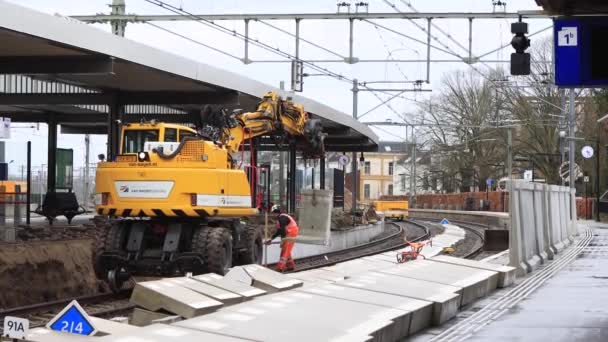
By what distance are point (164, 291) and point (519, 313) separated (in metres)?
5.10

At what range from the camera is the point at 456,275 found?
15.8 meters

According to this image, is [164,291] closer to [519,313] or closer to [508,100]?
[519,313]

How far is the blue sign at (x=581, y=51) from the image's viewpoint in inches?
585

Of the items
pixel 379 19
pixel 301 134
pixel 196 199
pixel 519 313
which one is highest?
pixel 379 19

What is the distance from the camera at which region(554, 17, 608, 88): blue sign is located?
14.9 metres

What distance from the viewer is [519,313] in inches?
527

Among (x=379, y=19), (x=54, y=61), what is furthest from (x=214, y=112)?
(x=379, y=19)

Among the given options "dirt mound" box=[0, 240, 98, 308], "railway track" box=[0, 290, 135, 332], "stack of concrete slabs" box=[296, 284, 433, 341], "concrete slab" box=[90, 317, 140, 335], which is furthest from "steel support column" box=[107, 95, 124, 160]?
"concrete slab" box=[90, 317, 140, 335]

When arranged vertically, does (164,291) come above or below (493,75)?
below

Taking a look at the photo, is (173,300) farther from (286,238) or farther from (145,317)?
(286,238)

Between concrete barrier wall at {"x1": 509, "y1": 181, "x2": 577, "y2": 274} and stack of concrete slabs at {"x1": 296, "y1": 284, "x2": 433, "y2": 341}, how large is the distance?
292 inches

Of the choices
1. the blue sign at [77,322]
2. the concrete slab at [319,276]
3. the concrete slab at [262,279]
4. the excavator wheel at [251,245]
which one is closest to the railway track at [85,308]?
the concrete slab at [262,279]

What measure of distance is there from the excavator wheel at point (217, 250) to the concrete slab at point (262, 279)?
4.50 metres

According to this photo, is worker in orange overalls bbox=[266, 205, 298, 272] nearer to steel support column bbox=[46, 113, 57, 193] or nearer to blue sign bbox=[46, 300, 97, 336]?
steel support column bbox=[46, 113, 57, 193]
